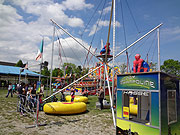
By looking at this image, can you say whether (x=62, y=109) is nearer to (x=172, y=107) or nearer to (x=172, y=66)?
(x=172, y=107)

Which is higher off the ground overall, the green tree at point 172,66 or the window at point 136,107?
the green tree at point 172,66

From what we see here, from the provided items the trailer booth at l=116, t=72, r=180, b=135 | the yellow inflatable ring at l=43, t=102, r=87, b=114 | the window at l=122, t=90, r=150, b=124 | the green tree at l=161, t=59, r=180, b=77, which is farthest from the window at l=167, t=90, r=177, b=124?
the green tree at l=161, t=59, r=180, b=77

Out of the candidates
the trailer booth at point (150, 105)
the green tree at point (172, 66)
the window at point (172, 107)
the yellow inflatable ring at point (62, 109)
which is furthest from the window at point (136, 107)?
the green tree at point (172, 66)

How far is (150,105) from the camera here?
417 cm

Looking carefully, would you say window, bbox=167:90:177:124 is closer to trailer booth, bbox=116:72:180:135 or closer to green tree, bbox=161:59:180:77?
trailer booth, bbox=116:72:180:135

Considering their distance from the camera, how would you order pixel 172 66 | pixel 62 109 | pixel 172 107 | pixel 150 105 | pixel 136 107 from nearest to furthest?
pixel 150 105 < pixel 172 107 < pixel 136 107 < pixel 62 109 < pixel 172 66

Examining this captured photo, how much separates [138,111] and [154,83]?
1889 millimetres

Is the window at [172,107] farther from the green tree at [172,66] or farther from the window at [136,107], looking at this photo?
the green tree at [172,66]

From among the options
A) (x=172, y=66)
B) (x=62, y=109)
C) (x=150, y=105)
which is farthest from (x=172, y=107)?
(x=172, y=66)

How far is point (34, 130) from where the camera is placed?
6152 millimetres

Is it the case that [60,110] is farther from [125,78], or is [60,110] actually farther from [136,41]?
[136,41]

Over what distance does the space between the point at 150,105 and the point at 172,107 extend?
1.15 metres

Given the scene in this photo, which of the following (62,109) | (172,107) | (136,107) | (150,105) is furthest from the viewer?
(62,109)

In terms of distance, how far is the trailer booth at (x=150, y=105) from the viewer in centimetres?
404
